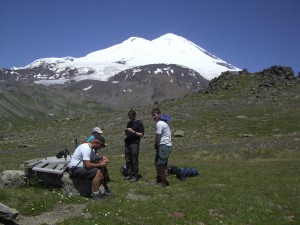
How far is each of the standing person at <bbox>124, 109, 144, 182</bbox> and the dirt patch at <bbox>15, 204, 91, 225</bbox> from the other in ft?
19.4

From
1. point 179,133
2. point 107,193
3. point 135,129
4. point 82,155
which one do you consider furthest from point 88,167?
point 179,133

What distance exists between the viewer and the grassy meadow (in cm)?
1581

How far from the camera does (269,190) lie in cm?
2044

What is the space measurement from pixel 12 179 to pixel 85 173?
3.89 meters

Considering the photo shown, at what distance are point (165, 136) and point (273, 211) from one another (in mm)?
5993

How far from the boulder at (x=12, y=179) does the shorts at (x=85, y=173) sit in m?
3.13

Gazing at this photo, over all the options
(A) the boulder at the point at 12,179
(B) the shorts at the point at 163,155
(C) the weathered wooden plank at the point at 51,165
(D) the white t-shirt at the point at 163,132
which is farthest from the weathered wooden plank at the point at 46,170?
(D) the white t-shirt at the point at 163,132

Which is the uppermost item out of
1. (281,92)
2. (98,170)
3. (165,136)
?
(281,92)

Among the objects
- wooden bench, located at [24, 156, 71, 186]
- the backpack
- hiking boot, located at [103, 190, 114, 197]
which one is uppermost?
wooden bench, located at [24, 156, 71, 186]

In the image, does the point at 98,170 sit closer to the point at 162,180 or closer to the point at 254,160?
the point at 162,180

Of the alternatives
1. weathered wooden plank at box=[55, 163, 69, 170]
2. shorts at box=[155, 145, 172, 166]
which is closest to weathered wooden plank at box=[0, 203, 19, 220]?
weathered wooden plank at box=[55, 163, 69, 170]

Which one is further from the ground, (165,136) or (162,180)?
(165,136)

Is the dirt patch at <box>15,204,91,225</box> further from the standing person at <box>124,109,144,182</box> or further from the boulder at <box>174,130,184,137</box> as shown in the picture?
the boulder at <box>174,130,184,137</box>

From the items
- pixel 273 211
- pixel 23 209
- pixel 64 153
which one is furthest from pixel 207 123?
pixel 23 209
